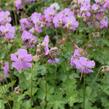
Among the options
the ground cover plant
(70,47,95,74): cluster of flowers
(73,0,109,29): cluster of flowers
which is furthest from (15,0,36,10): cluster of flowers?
(70,47,95,74): cluster of flowers

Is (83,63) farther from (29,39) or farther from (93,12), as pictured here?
(93,12)

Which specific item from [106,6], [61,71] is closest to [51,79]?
[61,71]

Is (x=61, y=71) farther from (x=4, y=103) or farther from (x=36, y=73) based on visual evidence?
(x=4, y=103)

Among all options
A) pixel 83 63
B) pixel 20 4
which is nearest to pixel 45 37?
pixel 83 63

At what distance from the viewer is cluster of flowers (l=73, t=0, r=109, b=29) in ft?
10.6

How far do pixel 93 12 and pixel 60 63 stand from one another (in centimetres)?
50

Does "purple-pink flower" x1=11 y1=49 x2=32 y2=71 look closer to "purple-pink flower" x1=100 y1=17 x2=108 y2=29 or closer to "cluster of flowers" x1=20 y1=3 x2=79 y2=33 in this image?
"cluster of flowers" x1=20 y1=3 x2=79 y2=33

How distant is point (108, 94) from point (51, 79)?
432 mm

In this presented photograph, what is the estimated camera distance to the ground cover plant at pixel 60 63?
107 inches

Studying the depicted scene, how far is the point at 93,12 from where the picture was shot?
3.28 meters

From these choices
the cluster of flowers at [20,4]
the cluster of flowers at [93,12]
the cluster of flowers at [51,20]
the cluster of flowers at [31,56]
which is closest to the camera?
the cluster of flowers at [31,56]

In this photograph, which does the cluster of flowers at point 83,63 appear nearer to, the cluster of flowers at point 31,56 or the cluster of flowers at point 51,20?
the cluster of flowers at point 31,56

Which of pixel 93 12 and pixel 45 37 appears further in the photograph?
pixel 93 12

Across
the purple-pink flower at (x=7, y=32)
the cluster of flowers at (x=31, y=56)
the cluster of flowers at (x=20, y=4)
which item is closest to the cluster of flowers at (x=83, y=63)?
the cluster of flowers at (x=31, y=56)
